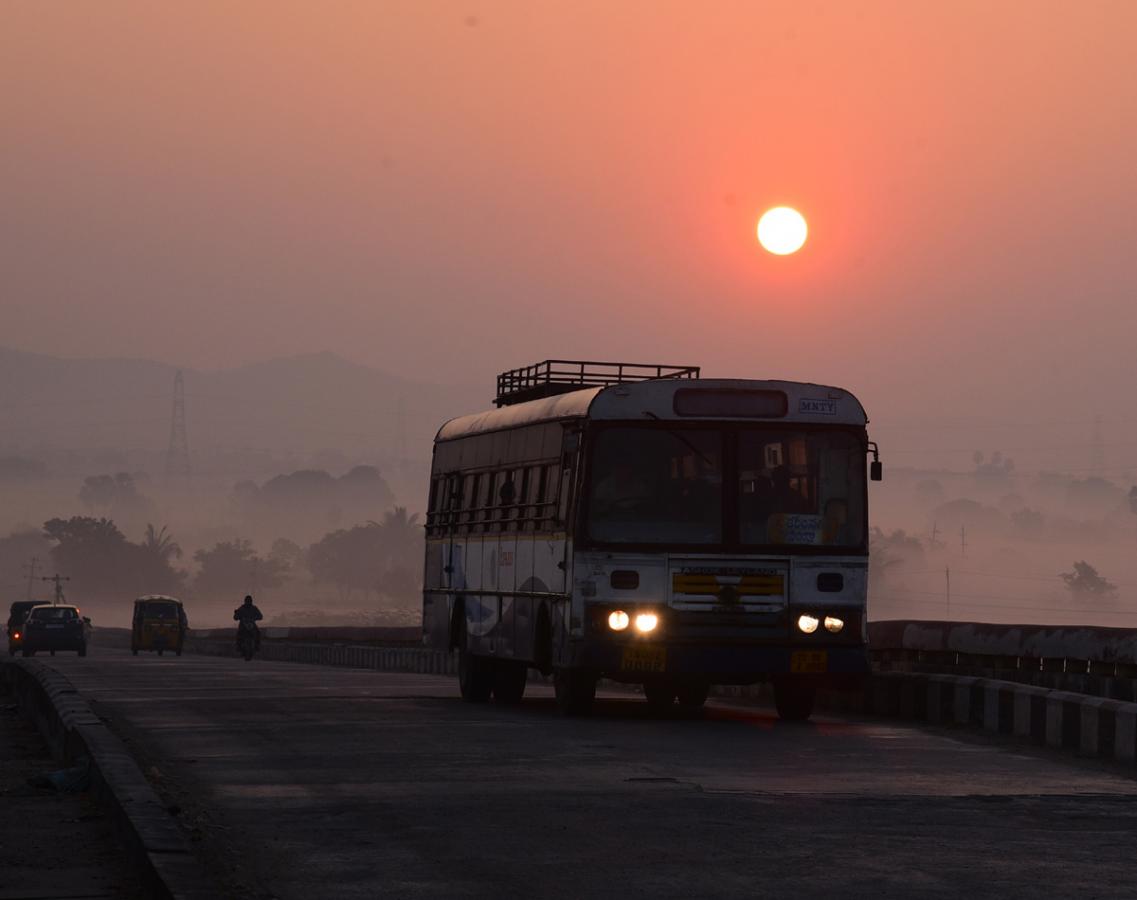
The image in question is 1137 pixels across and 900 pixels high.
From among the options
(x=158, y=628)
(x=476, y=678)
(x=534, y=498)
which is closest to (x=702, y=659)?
(x=534, y=498)

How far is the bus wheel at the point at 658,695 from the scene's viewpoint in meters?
24.6

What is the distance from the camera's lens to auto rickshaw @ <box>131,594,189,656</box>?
75.2 meters

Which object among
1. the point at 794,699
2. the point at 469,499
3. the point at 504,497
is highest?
the point at 469,499

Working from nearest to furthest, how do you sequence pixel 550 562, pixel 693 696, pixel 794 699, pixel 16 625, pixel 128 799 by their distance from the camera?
pixel 128 799 < pixel 550 562 < pixel 794 699 < pixel 693 696 < pixel 16 625

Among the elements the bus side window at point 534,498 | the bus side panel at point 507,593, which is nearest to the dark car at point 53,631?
the bus side panel at point 507,593

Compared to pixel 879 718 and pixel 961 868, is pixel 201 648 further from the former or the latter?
pixel 961 868

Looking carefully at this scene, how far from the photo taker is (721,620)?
2138 centimetres

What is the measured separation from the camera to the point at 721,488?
848 inches

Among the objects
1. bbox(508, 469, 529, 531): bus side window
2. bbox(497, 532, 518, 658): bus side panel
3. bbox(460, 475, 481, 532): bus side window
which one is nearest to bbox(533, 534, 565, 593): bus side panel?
bbox(508, 469, 529, 531): bus side window

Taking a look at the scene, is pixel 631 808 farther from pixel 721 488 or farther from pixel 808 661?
pixel 721 488

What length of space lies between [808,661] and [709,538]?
58.2 inches

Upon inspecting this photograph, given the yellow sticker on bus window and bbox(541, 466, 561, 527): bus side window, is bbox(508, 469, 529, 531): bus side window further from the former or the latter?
the yellow sticker on bus window

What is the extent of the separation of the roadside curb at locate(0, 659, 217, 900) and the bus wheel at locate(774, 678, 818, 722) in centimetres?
675

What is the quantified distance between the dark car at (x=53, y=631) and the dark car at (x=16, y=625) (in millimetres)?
1141
